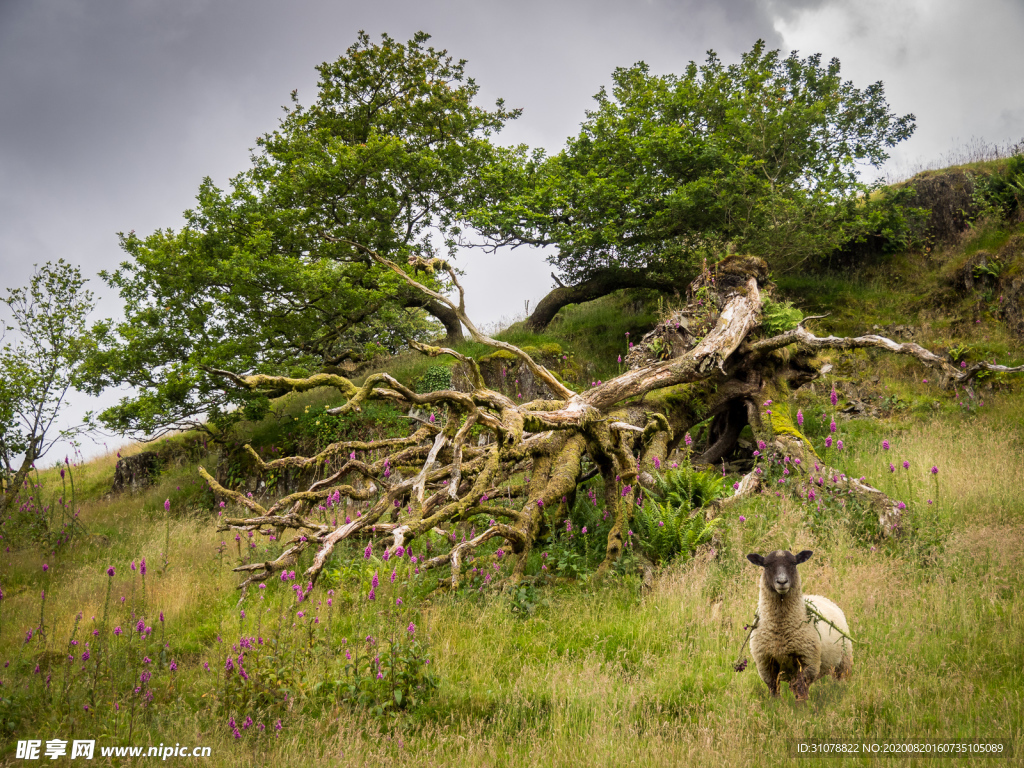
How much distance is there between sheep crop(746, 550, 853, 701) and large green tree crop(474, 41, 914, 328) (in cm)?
1278

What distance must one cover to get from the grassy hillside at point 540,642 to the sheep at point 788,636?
6.0 inches

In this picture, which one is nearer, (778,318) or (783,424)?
(783,424)

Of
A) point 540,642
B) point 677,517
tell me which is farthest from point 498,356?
point 540,642

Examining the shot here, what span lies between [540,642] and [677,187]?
46.3ft

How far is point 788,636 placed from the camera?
3.75m

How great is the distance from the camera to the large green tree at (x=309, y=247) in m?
13.4

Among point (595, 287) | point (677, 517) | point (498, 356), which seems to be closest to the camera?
point (677, 517)

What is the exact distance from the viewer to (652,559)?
691 cm

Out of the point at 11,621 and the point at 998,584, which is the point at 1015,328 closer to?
the point at 998,584

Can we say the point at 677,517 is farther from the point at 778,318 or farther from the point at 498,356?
the point at 498,356

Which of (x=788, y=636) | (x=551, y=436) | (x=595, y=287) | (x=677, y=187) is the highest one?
(x=677, y=187)

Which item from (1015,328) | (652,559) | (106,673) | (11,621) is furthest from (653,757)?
(1015,328)

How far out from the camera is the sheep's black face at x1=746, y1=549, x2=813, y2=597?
3.68 meters

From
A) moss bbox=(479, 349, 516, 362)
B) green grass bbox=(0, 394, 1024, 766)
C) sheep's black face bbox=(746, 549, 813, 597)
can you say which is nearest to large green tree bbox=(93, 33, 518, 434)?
moss bbox=(479, 349, 516, 362)
